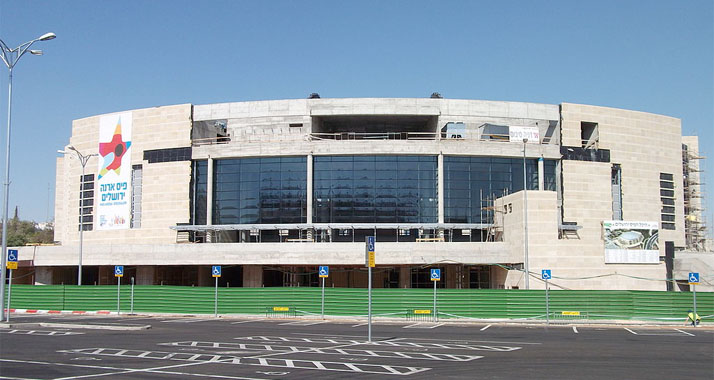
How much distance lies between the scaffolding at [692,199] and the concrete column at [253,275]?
162 feet

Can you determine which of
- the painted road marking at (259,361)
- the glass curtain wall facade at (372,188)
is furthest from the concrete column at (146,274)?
the painted road marking at (259,361)

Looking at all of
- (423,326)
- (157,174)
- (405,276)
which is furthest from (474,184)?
(157,174)

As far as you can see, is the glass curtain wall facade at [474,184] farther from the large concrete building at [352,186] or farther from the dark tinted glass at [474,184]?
the large concrete building at [352,186]

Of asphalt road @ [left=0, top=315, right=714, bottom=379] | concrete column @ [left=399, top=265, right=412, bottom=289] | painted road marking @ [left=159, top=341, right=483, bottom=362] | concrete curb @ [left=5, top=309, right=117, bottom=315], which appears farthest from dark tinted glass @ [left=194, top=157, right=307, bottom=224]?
painted road marking @ [left=159, top=341, right=483, bottom=362]

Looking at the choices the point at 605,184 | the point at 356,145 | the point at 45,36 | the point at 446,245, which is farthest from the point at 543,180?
the point at 45,36

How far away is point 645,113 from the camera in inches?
2502

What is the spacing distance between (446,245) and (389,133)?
51.2 feet

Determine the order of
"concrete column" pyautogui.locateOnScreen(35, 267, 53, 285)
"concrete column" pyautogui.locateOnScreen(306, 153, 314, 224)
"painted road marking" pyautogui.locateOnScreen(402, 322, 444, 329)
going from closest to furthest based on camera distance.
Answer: "painted road marking" pyautogui.locateOnScreen(402, 322, 444, 329) < "concrete column" pyautogui.locateOnScreen(306, 153, 314, 224) < "concrete column" pyautogui.locateOnScreen(35, 267, 53, 285)

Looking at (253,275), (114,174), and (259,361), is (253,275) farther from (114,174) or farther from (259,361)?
(259,361)

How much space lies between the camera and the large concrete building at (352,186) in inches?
2240

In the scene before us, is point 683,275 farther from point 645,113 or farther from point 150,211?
point 150,211

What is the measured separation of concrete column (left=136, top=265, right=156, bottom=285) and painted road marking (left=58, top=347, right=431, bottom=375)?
40.1 metres

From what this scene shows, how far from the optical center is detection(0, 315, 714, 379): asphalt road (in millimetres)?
16344

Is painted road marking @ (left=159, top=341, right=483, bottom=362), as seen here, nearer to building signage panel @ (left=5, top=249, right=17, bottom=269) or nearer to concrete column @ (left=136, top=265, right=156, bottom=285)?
building signage panel @ (left=5, top=249, right=17, bottom=269)
